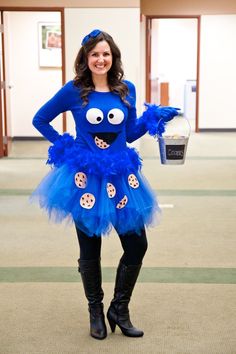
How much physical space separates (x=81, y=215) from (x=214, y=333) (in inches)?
33.5

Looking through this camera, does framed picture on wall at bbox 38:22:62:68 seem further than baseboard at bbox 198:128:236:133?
No

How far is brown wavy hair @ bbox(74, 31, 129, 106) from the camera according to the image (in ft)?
8.50

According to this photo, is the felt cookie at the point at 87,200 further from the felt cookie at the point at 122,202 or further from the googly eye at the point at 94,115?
the googly eye at the point at 94,115

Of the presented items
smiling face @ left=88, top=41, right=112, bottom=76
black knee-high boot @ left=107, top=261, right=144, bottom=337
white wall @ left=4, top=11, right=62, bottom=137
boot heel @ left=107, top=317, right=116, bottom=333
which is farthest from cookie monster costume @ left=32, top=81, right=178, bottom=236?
white wall @ left=4, top=11, right=62, bottom=137

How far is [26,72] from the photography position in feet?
32.5

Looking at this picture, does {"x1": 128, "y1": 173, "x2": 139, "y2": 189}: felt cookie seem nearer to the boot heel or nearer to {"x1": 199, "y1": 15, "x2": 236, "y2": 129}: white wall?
the boot heel

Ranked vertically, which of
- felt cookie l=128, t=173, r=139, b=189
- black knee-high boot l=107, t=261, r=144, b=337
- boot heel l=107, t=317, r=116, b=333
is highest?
felt cookie l=128, t=173, r=139, b=189

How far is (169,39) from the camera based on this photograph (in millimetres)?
15078

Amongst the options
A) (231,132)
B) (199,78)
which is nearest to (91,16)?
(199,78)

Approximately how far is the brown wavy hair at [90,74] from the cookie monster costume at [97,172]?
3cm

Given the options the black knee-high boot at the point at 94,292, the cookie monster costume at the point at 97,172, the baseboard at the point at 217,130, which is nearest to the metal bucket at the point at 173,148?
the cookie monster costume at the point at 97,172

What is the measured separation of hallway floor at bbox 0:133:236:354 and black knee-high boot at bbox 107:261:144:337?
5cm

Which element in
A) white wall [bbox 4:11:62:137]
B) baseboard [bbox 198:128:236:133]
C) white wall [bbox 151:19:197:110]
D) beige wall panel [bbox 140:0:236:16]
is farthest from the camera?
white wall [bbox 151:19:197:110]

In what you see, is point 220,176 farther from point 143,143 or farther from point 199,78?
point 199,78
